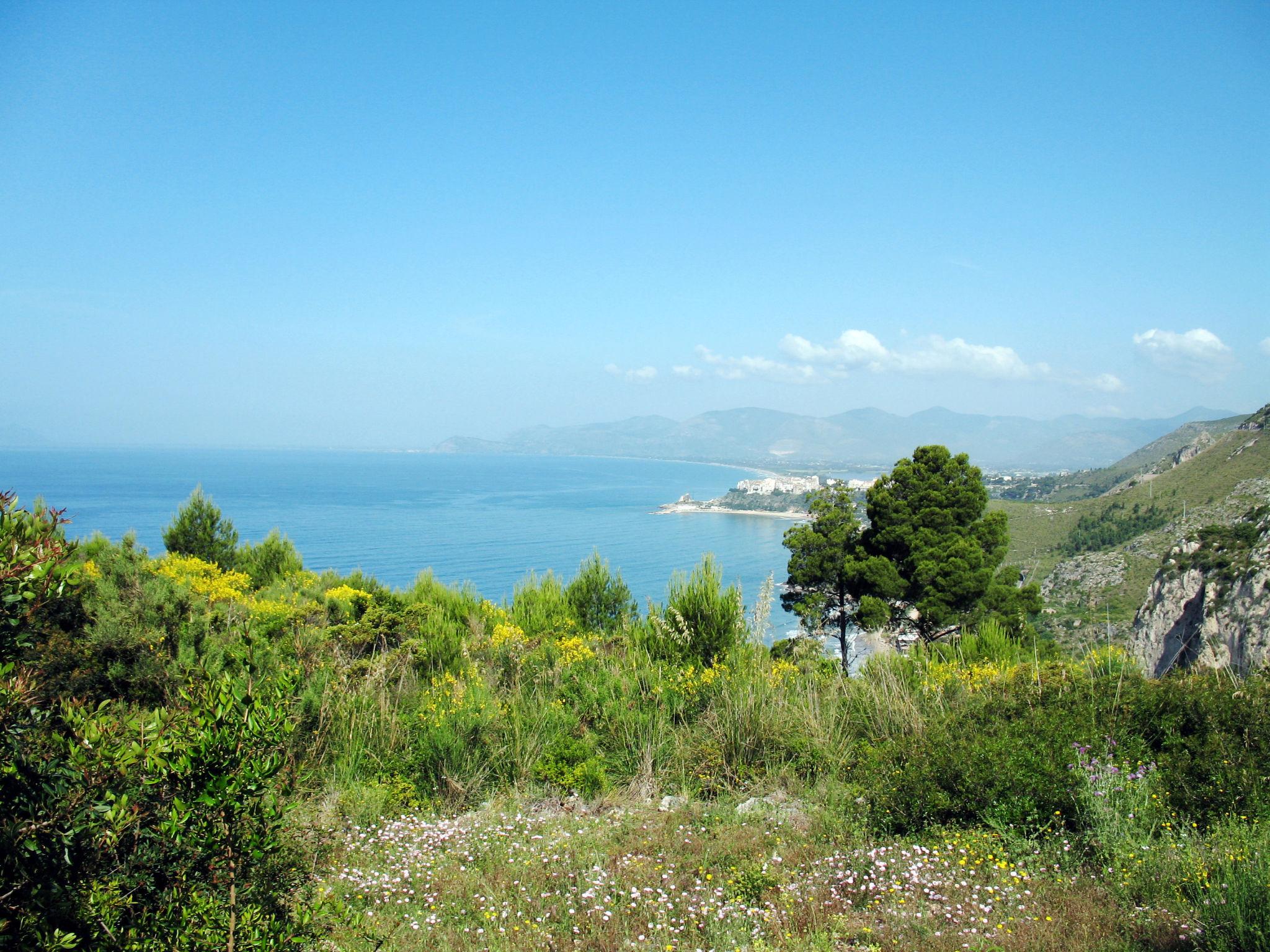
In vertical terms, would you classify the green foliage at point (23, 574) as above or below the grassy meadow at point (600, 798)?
above

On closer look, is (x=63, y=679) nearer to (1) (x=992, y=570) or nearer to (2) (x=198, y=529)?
(2) (x=198, y=529)

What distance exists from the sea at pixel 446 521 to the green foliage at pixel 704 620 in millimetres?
24339

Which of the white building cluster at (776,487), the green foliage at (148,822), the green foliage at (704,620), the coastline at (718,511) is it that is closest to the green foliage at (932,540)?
the green foliage at (704,620)

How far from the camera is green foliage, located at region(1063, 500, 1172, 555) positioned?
175ft

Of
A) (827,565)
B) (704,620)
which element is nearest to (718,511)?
(827,565)

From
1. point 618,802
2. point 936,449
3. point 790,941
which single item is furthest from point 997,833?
point 936,449

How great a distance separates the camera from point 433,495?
128250 mm

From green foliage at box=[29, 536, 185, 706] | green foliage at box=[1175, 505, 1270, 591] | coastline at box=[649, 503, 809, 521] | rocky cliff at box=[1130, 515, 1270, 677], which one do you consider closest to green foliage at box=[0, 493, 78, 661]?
green foliage at box=[29, 536, 185, 706]

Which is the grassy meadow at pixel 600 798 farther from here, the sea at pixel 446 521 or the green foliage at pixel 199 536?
the sea at pixel 446 521

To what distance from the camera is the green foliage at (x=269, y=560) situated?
13391 mm

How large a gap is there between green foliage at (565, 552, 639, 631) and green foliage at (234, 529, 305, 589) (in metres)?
5.18

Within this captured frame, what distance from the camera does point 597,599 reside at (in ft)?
39.1

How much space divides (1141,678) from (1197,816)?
1.94 meters

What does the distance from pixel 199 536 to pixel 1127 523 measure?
61.2 metres
